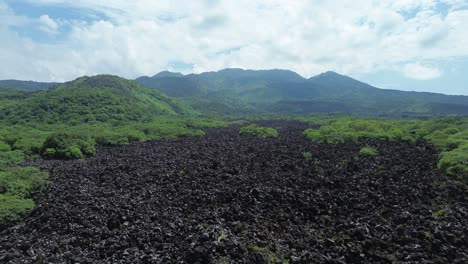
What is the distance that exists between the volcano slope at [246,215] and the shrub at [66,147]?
187 inches

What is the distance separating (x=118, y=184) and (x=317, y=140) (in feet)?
105

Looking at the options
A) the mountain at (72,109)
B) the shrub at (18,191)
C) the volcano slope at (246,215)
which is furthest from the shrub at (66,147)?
the mountain at (72,109)

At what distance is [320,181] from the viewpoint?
24.7 meters

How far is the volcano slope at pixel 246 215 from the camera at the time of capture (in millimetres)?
14000

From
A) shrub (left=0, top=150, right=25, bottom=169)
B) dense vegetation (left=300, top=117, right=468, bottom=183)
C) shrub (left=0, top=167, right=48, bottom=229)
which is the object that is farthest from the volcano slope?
shrub (left=0, top=150, right=25, bottom=169)

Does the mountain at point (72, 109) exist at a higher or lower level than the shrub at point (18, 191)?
higher

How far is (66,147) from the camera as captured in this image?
3684 cm

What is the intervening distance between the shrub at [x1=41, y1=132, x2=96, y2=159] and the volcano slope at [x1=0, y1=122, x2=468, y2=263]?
15.5 feet

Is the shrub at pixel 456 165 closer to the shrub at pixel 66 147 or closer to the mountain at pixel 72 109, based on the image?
the shrub at pixel 66 147

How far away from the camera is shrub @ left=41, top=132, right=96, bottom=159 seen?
116 feet

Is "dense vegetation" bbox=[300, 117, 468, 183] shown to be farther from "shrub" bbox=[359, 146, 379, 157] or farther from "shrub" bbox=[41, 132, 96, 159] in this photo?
"shrub" bbox=[41, 132, 96, 159]

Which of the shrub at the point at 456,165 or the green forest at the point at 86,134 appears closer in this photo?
the green forest at the point at 86,134

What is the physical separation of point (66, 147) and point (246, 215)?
26.8 m

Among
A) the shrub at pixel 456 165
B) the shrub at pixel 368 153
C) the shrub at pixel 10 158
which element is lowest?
the shrub at pixel 10 158
